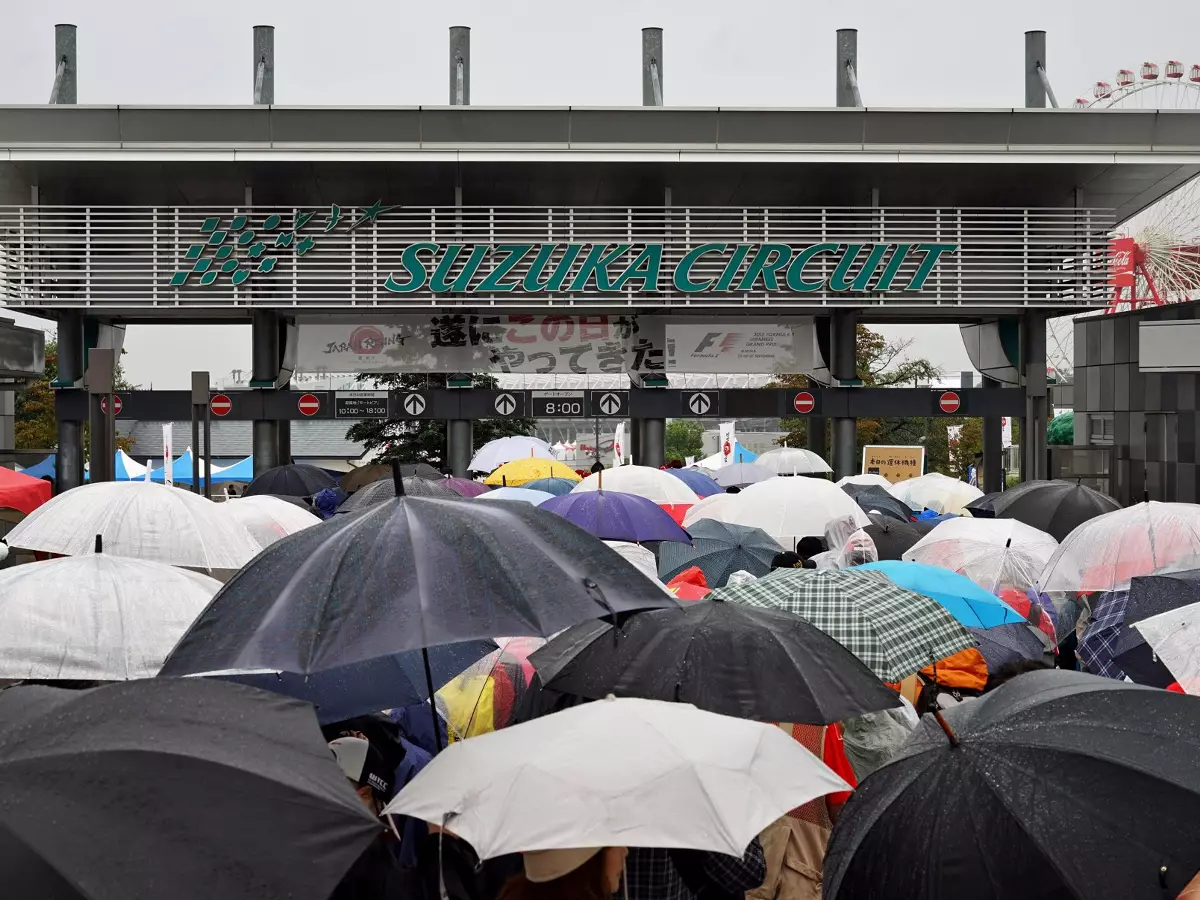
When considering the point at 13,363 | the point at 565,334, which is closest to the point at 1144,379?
the point at 565,334

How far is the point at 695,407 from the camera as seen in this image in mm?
30438

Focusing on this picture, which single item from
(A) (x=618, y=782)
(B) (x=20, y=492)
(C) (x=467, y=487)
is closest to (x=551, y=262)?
(C) (x=467, y=487)

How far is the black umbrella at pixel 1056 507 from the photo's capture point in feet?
43.4

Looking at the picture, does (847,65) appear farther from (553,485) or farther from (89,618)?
(89,618)

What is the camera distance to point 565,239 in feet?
98.9

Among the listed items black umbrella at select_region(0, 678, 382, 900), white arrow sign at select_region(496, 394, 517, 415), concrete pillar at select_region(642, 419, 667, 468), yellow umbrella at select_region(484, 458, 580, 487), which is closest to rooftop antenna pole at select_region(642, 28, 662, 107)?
concrete pillar at select_region(642, 419, 667, 468)

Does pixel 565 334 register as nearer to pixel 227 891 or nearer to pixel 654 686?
pixel 654 686

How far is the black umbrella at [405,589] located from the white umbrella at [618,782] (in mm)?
613

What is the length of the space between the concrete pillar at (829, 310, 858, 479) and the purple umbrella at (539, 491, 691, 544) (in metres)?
20.3

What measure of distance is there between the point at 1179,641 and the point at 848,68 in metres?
29.7

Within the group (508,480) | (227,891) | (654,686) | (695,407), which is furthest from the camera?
(695,407)

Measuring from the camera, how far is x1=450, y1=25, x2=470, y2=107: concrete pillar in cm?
3288

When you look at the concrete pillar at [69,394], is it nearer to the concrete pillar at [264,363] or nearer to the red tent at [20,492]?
the concrete pillar at [264,363]

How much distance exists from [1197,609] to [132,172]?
26906 mm
